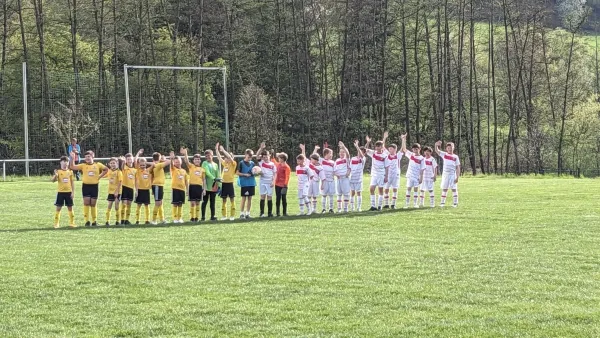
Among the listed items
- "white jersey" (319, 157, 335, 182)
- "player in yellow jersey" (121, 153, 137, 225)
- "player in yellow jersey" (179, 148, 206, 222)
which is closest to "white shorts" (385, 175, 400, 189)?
"white jersey" (319, 157, 335, 182)

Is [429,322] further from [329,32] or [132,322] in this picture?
[329,32]

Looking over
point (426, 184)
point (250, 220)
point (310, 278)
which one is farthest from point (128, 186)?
point (310, 278)

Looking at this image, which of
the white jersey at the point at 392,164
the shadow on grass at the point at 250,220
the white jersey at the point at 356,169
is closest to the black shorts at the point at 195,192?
the shadow on grass at the point at 250,220

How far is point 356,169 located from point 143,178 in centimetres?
601

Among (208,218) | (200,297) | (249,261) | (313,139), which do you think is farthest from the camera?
(313,139)

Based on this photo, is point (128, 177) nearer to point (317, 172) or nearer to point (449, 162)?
point (317, 172)

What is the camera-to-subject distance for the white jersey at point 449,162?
74.2 ft

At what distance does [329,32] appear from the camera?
2330 inches

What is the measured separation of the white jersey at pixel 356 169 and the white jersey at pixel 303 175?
4.02ft

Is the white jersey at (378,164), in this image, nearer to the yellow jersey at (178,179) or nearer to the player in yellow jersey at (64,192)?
the yellow jersey at (178,179)

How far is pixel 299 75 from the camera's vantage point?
192 ft

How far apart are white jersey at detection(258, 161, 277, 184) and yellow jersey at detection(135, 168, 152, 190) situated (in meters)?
2.98

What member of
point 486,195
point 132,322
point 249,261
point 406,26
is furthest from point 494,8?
point 132,322

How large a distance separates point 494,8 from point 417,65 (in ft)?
22.8
